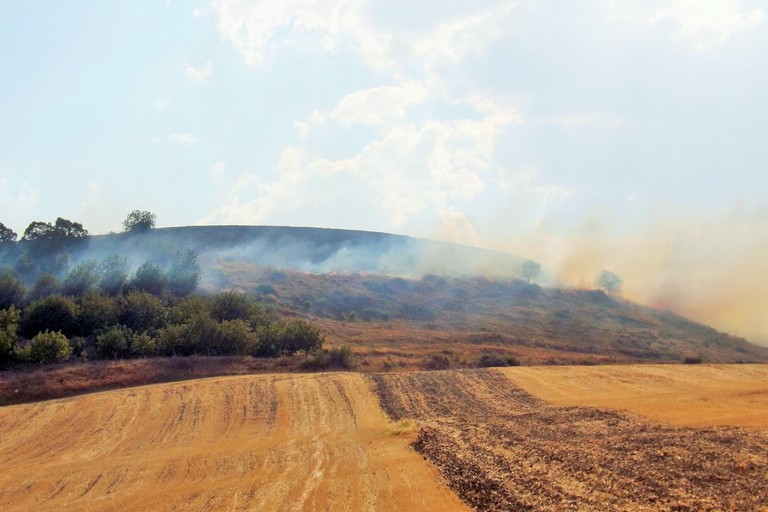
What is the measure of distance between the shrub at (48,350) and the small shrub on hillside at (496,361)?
3004 centimetres

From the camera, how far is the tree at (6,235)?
84.1m

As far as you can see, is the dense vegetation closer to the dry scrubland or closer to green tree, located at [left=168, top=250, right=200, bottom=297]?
green tree, located at [left=168, top=250, right=200, bottom=297]

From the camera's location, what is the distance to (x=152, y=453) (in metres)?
21.9

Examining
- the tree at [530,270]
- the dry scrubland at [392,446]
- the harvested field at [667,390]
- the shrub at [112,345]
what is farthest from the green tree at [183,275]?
the tree at [530,270]

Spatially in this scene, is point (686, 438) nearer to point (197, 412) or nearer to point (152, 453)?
point (152, 453)

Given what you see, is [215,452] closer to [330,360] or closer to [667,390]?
[330,360]

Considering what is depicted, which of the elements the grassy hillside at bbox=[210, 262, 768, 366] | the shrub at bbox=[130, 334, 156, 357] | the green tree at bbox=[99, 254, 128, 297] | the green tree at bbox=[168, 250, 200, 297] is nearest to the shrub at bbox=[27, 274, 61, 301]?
the green tree at bbox=[99, 254, 128, 297]

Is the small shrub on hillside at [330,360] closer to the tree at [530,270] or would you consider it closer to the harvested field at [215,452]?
the harvested field at [215,452]

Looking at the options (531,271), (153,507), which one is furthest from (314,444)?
(531,271)

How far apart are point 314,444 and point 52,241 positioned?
2890 inches

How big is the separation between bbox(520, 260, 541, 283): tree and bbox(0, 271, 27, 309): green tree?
82.9 m

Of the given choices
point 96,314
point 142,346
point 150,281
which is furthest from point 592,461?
point 150,281

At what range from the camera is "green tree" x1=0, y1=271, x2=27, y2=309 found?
166 feet

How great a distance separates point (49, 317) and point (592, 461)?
4507 cm
